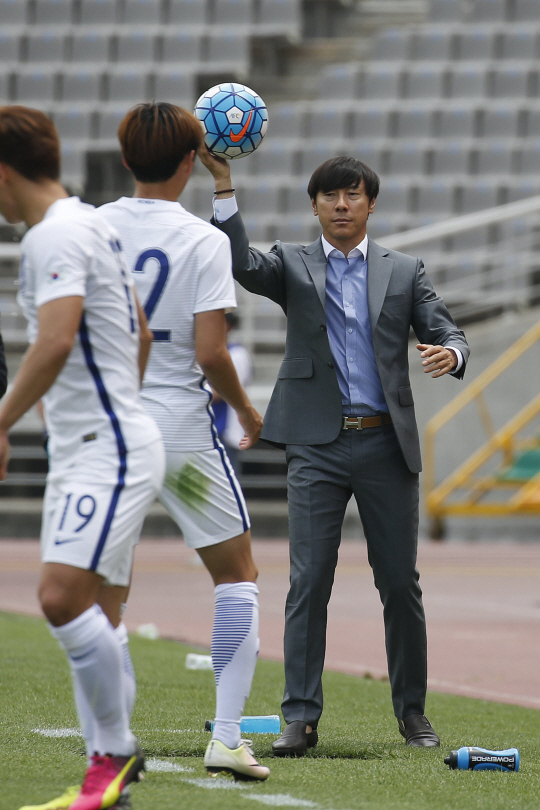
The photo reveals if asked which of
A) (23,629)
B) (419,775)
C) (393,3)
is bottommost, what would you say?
(23,629)

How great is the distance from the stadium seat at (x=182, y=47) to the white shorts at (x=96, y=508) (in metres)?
18.4

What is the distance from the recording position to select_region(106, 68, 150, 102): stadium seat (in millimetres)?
20250

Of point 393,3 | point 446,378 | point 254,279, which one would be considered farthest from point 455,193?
point 254,279

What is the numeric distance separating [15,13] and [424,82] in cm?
729

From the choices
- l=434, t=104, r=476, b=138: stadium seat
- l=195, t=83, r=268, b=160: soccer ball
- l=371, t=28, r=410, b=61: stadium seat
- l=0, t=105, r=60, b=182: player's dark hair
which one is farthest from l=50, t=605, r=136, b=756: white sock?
l=371, t=28, r=410, b=61: stadium seat

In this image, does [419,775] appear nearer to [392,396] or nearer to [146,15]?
[392,396]

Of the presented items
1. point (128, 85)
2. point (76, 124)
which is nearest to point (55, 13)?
point (128, 85)

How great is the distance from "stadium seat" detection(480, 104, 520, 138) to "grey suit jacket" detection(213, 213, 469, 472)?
590 inches

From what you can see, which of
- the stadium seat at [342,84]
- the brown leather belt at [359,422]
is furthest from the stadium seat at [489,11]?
the brown leather belt at [359,422]

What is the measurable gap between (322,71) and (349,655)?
15.9 m

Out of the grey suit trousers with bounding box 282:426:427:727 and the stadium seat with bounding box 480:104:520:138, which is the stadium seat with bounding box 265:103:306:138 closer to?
the stadium seat with bounding box 480:104:520:138

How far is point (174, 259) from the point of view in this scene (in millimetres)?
3631

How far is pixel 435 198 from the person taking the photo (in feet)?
60.4

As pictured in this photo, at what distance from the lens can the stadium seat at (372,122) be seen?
63.4 feet
